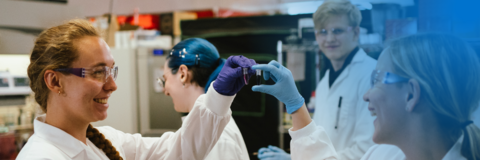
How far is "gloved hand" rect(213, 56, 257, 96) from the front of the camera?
119 centimetres

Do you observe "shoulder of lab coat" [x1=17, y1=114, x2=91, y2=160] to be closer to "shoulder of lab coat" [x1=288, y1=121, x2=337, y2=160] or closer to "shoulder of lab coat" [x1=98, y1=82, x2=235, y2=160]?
"shoulder of lab coat" [x1=98, y1=82, x2=235, y2=160]

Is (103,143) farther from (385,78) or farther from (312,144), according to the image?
(385,78)

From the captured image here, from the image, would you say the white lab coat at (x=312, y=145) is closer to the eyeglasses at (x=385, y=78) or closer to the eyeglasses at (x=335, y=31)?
the eyeglasses at (x=385, y=78)

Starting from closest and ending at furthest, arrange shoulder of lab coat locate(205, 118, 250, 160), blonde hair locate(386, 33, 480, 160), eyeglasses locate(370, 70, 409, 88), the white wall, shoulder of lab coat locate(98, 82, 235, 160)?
blonde hair locate(386, 33, 480, 160), eyeglasses locate(370, 70, 409, 88), shoulder of lab coat locate(98, 82, 235, 160), shoulder of lab coat locate(205, 118, 250, 160), the white wall

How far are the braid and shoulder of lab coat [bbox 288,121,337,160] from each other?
0.69m

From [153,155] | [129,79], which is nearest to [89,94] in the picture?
[153,155]

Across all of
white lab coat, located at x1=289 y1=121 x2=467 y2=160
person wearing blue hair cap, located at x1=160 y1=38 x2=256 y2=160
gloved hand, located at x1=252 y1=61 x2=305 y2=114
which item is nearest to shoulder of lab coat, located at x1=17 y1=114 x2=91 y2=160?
person wearing blue hair cap, located at x1=160 y1=38 x2=256 y2=160

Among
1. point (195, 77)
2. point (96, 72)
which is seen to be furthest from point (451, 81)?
point (96, 72)

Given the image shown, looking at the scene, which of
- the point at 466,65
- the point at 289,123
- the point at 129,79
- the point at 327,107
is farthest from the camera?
the point at 129,79

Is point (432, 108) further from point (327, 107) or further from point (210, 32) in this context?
point (210, 32)

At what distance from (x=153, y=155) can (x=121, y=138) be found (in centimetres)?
16

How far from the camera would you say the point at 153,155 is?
1.45 meters

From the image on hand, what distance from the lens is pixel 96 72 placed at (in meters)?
1.20

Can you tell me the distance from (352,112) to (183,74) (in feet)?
2.81
